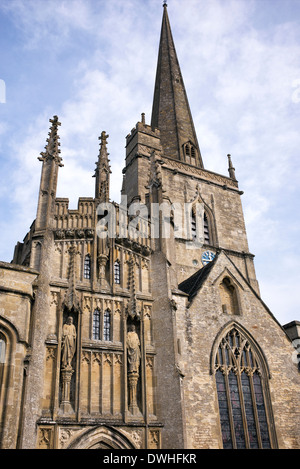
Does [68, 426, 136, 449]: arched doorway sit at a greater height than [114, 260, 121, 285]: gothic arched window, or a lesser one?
lesser

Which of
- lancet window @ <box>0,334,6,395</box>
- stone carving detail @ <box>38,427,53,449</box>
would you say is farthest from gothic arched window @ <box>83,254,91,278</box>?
stone carving detail @ <box>38,427,53,449</box>

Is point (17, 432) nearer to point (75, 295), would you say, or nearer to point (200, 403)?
point (75, 295)

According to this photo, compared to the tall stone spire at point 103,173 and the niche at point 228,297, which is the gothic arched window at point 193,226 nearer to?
the niche at point 228,297

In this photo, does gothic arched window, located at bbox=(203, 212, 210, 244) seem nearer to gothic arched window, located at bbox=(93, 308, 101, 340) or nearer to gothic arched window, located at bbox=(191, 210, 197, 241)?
gothic arched window, located at bbox=(191, 210, 197, 241)

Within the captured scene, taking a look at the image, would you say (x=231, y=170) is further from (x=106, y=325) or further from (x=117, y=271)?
(x=106, y=325)

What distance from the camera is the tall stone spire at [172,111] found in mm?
34188

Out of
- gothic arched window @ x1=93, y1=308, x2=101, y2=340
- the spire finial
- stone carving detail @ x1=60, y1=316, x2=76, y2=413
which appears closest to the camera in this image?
stone carving detail @ x1=60, y1=316, x2=76, y2=413

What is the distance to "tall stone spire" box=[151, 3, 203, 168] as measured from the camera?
3419 centimetres

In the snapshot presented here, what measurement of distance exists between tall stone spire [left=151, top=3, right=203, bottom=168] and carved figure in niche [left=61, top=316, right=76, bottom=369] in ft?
65.4

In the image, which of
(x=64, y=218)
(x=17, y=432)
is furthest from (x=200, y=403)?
(x=64, y=218)

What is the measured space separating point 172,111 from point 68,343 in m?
26.7

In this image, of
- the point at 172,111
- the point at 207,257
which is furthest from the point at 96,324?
the point at 172,111

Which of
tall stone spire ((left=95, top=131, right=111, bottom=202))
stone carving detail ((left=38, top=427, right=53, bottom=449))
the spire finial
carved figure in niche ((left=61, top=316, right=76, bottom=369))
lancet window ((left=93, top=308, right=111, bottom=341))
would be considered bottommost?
stone carving detail ((left=38, top=427, right=53, bottom=449))

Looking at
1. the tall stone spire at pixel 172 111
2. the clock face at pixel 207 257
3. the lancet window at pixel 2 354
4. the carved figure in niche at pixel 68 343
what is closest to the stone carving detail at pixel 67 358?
the carved figure in niche at pixel 68 343
